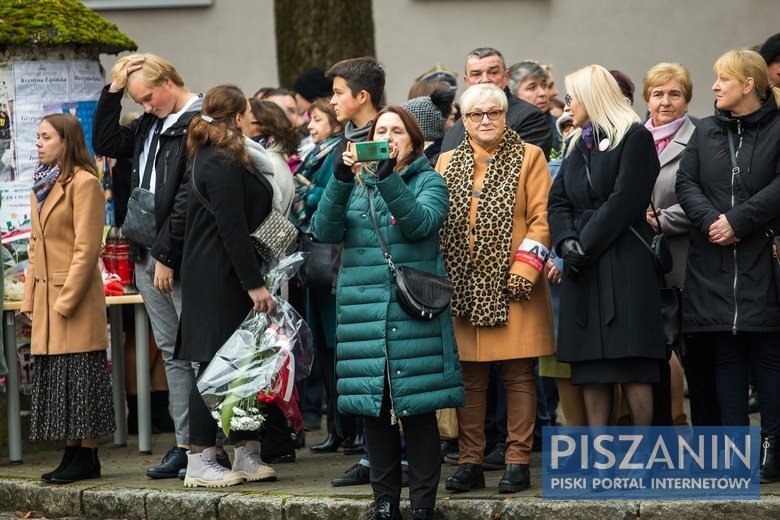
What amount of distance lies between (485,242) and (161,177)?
194cm

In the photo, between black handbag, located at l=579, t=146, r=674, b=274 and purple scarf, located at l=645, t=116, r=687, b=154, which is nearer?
black handbag, located at l=579, t=146, r=674, b=274

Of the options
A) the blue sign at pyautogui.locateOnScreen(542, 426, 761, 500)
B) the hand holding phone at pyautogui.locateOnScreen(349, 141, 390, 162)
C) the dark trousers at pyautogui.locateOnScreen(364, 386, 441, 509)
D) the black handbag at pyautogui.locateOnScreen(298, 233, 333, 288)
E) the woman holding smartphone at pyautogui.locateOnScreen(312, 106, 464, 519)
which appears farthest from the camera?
the black handbag at pyautogui.locateOnScreen(298, 233, 333, 288)

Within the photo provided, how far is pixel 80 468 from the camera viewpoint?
24.3 ft

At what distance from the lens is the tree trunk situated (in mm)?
11336

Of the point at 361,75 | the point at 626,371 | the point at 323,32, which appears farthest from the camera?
the point at 323,32

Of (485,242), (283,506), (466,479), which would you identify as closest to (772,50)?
(485,242)

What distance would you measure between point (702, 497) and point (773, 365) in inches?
31.9

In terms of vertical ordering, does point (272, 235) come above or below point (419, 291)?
above

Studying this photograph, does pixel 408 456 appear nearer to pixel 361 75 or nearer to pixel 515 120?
pixel 361 75

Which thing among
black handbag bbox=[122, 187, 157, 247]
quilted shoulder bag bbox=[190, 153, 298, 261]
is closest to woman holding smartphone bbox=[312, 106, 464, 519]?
quilted shoulder bag bbox=[190, 153, 298, 261]

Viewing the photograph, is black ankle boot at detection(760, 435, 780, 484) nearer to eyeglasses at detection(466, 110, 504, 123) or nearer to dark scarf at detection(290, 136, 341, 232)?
eyeglasses at detection(466, 110, 504, 123)

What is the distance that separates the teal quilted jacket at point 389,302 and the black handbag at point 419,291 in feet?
0.18

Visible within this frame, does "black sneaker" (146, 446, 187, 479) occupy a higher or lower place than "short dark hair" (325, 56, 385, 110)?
lower

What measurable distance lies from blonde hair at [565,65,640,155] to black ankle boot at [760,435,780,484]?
1620 mm
